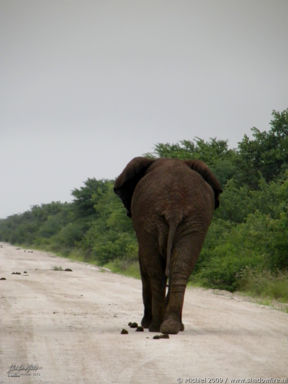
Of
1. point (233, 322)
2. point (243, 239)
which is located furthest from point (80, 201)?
point (233, 322)

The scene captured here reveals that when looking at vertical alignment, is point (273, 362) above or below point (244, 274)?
below

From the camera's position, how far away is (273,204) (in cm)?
2430

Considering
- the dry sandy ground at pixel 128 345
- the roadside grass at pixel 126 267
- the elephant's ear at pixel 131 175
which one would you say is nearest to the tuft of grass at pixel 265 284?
the dry sandy ground at pixel 128 345

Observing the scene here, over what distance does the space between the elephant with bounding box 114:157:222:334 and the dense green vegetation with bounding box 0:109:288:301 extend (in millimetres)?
7431

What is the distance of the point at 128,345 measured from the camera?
316 inches

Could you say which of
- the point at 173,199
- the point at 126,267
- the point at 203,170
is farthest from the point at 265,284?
the point at 126,267

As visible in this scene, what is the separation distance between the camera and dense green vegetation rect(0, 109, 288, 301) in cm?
1895

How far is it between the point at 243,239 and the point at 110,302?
28.4 feet

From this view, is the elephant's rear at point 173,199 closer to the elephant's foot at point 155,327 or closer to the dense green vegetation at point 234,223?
the elephant's foot at point 155,327

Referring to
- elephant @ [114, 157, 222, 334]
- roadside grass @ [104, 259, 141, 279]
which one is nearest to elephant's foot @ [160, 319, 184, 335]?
elephant @ [114, 157, 222, 334]

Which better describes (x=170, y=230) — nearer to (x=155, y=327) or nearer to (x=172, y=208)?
(x=172, y=208)

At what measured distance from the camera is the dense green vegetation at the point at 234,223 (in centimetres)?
1895

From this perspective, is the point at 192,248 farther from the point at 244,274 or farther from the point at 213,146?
the point at 213,146

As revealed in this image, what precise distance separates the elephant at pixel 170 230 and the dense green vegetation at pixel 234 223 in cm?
743
